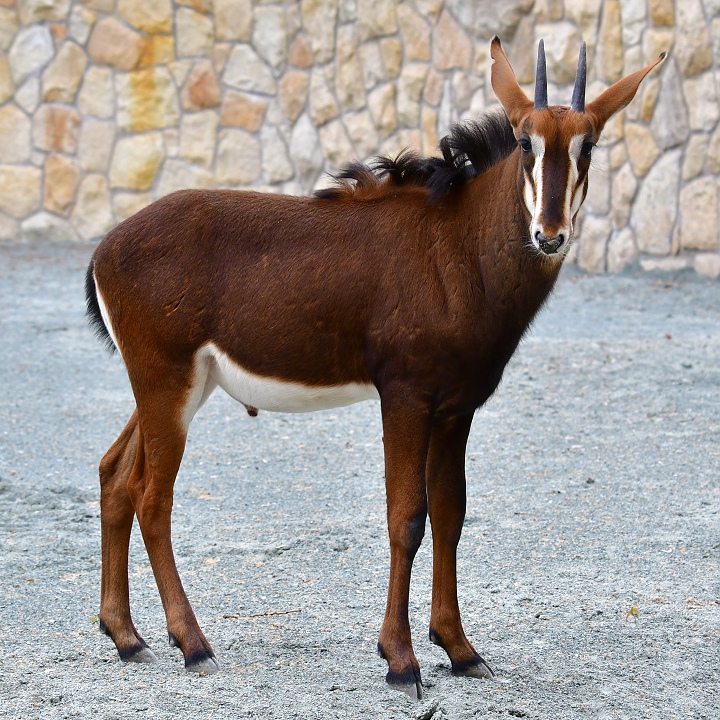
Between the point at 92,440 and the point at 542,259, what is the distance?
3.73m

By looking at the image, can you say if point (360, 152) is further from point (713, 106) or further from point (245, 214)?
point (245, 214)

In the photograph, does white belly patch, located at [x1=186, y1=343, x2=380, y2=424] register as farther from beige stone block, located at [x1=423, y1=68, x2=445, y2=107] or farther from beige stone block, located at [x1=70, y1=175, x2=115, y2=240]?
beige stone block, located at [x1=70, y1=175, x2=115, y2=240]

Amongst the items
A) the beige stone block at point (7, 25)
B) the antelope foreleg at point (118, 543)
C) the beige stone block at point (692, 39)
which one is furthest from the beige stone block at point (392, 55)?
the antelope foreleg at point (118, 543)

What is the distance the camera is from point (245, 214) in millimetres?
3910

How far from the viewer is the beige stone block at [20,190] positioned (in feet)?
45.0

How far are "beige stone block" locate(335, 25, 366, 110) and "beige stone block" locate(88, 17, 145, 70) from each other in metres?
2.51

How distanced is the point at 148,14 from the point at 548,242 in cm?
1137

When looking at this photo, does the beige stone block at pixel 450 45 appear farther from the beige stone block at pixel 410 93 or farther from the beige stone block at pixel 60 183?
the beige stone block at pixel 60 183

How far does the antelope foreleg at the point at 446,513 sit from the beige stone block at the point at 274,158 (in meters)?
9.89

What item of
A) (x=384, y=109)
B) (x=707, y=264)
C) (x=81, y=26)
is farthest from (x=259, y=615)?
(x=81, y=26)

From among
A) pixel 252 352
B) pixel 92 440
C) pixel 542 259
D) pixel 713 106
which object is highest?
pixel 713 106

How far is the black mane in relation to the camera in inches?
154

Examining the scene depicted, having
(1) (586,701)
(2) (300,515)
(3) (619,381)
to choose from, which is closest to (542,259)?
(1) (586,701)

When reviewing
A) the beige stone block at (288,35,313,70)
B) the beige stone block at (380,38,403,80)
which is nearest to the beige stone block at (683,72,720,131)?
the beige stone block at (380,38,403,80)
